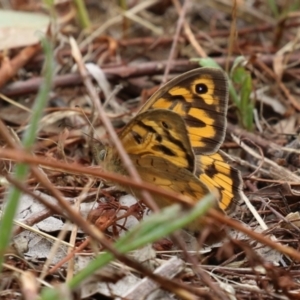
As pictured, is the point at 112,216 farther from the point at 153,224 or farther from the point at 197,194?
the point at 153,224

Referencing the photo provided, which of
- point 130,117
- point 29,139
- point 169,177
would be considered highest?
point 29,139

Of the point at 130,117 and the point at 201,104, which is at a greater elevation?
the point at 201,104

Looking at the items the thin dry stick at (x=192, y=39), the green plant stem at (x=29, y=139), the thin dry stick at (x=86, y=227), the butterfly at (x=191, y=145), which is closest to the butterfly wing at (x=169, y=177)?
the butterfly at (x=191, y=145)

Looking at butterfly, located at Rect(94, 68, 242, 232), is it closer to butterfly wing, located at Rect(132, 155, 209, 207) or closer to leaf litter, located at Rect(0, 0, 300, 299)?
butterfly wing, located at Rect(132, 155, 209, 207)

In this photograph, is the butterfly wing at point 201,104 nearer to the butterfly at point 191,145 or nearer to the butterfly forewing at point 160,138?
the butterfly at point 191,145

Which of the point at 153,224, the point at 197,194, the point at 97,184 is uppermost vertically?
the point at 153,224

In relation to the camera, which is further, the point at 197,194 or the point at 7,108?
the point at 7,108

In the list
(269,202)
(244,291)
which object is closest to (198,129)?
(269,202)

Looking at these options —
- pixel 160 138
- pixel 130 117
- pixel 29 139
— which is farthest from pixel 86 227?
pixel 130 117

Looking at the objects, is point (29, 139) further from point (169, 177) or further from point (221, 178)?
point (221, 178)
